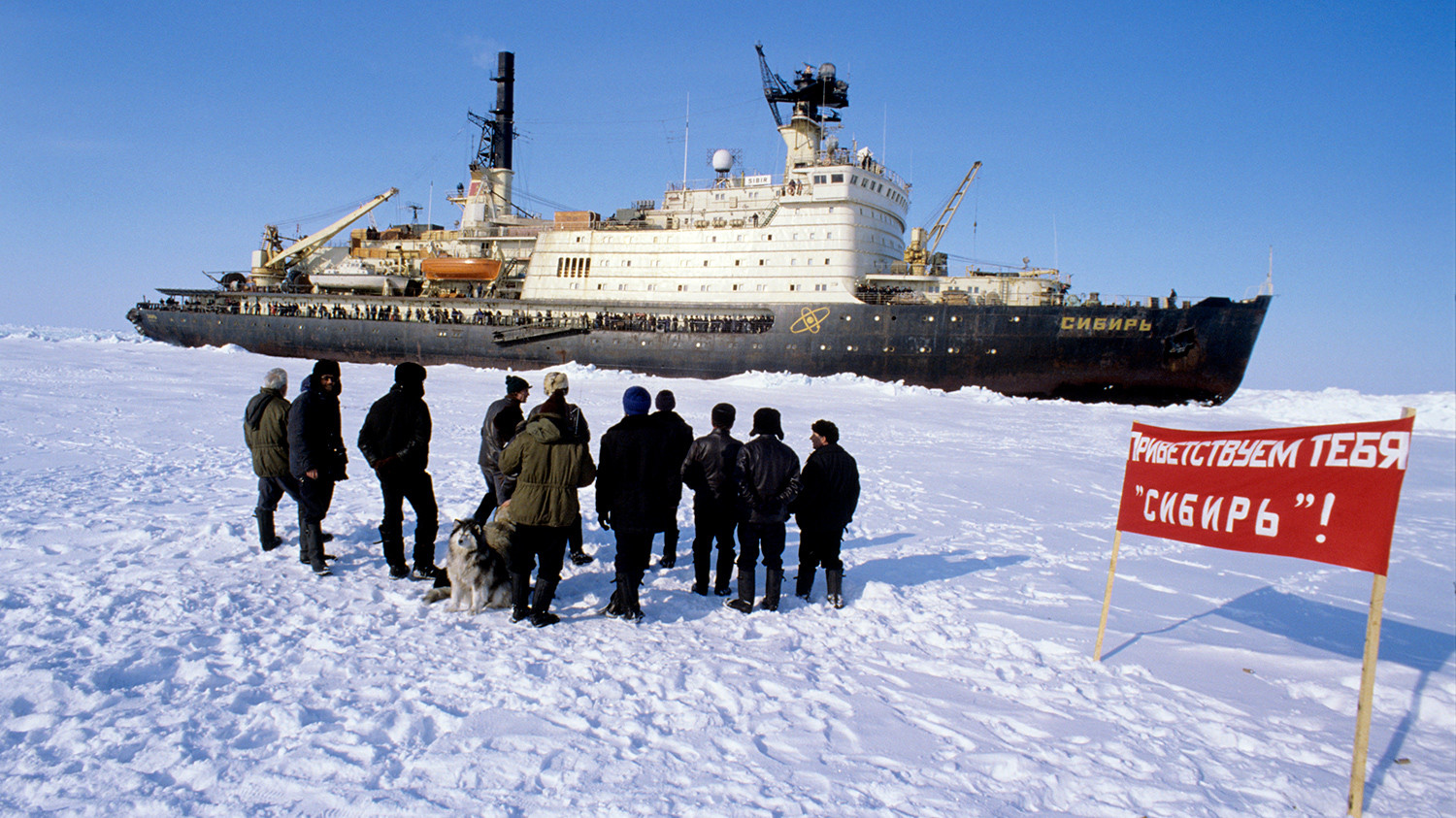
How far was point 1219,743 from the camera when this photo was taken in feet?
9.99

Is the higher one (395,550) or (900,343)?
(900,343)

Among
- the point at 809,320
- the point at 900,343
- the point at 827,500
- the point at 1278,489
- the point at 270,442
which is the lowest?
the point at 827,500

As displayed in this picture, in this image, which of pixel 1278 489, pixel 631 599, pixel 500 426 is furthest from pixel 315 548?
pixel 1278 489

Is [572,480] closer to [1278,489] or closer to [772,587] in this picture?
[772,587]

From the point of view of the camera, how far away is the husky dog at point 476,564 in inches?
158

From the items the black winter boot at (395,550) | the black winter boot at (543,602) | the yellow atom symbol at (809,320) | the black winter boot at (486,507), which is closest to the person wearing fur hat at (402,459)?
the black winter boot at (395,550)

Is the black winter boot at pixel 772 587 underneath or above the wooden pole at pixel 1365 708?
underneath

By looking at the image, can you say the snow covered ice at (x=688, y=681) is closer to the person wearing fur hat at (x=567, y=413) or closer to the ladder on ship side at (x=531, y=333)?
the person wearing fur hat at (x=567, y=413)

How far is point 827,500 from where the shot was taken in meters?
4.45

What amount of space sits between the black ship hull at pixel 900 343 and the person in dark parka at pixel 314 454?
60.7ft

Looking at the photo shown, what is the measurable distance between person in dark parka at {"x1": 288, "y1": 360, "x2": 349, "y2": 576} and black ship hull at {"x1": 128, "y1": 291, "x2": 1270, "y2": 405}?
60.7ft

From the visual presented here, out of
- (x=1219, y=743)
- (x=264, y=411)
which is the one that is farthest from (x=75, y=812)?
(x=1219, y=743)

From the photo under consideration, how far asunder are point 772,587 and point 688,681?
1.20 metres

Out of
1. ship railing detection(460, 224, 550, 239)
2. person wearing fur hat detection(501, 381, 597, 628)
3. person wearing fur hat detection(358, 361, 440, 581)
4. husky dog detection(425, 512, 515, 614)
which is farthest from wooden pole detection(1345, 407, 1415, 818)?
ship railing detection(460, 224, 550, 239)
